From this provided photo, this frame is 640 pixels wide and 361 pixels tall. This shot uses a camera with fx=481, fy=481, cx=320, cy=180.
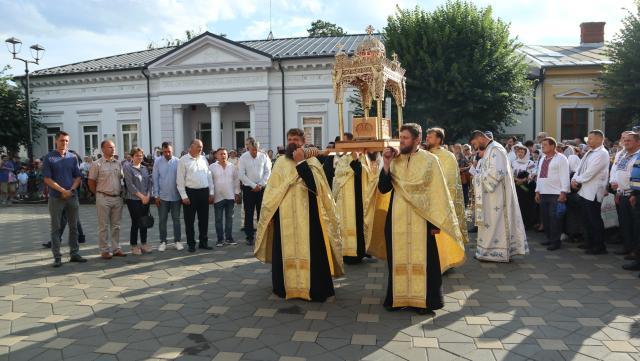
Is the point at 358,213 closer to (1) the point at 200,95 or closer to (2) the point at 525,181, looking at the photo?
(2) the point at 525,181

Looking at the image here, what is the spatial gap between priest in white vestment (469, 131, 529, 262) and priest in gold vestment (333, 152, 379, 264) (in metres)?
1.73

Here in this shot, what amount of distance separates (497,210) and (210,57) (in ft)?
61.4

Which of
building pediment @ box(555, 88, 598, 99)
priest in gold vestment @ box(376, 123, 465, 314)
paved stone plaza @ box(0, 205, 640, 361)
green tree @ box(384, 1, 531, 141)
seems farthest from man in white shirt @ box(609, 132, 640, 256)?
building pediment @ box(555, 88, 598, 99)

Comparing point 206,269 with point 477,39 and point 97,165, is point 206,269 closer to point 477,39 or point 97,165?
point 97,165

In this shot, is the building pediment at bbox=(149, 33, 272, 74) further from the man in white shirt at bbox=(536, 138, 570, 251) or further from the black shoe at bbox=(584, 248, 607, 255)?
the black shoe at bbox=(584, 248, 607, 255)

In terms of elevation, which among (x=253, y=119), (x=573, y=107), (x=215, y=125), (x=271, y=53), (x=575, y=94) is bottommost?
(x=215, y=125)

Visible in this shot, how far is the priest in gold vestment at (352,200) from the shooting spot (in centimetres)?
729

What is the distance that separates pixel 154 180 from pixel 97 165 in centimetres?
101

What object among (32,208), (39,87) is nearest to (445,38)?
(32,208)

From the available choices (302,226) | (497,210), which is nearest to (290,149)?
(302,226)

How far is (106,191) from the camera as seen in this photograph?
7918 mm

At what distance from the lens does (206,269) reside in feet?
23.6

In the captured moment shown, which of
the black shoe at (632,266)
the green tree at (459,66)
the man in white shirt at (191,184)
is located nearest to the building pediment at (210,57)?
the green tree at (459,66)

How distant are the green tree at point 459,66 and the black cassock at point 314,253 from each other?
45.3ft
